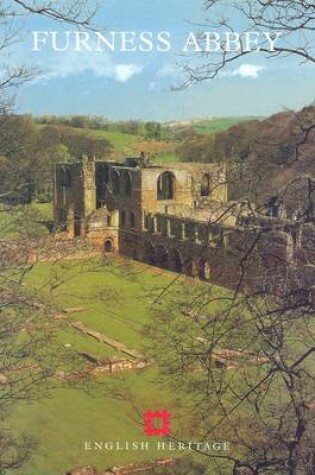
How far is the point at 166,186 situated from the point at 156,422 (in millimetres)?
28432

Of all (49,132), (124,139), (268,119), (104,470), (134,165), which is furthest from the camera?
(124,139)

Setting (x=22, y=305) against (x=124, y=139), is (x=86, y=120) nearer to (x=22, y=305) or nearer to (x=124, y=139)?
(x=124, y=139)

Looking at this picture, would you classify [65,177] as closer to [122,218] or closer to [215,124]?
[122,218]

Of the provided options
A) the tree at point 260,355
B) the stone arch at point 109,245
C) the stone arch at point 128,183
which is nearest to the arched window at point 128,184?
the stone arch at point 128,183

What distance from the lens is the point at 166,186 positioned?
42781 mm

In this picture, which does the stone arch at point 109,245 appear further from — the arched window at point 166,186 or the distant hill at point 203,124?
the distant hill at point 203,124

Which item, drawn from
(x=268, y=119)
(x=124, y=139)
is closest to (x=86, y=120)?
(x=124, y=139)

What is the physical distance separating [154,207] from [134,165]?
17.3 ft

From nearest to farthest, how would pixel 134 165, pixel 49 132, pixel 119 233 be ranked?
pixel 119 233 → pixel 134 165 → pixel 49 132

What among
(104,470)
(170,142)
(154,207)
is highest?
(170,142)

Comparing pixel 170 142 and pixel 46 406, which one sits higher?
pixel 170 142

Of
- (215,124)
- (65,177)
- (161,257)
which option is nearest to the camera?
(161,257)

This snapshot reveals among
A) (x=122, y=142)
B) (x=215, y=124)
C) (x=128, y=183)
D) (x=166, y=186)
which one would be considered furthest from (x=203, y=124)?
(x=128, y=183)

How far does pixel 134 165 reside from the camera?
139 ft
